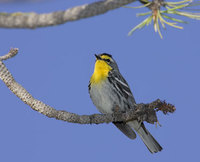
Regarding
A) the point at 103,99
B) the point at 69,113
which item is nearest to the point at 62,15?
the point at 69,113

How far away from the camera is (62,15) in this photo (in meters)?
1.53

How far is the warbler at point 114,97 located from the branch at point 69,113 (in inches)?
49.6

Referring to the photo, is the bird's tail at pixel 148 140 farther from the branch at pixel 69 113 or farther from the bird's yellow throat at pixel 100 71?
the branch at pixel 69 113

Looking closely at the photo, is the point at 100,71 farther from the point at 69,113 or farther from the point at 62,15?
the point at 62,15

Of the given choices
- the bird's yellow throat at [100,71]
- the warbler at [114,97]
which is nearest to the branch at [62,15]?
the warbler at [114,97]

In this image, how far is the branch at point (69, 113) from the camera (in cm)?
257

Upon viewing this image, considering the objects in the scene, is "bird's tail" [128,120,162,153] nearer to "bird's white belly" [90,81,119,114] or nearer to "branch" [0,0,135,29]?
"bird's white belly" [90,81,119,114]

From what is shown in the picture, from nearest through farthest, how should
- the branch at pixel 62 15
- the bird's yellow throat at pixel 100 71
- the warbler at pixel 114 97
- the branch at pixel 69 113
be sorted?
the branch at pixel 62 15 → the branch at pixel 69 113 → the warbler at pixel 114 97 → the bird's yellow throat at pixel 100 71

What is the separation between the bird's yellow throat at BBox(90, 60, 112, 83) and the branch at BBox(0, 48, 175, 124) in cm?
157

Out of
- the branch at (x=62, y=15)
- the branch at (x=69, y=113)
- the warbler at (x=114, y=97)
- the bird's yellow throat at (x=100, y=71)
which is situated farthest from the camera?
the bird's yellow throat at (x=100, y=71)

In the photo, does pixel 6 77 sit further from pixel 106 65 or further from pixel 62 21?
pixel 106 65

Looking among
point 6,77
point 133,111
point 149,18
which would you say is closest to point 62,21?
point 149,18

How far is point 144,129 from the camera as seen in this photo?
4477 mm

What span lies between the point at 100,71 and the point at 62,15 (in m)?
3.18
